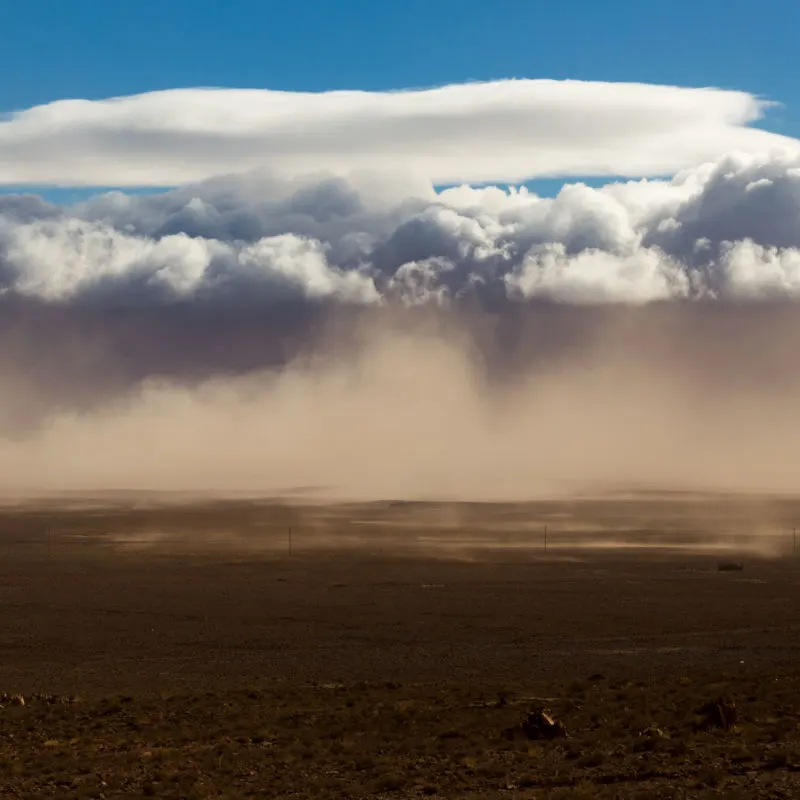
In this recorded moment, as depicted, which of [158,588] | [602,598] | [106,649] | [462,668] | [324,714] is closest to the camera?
[324,714]

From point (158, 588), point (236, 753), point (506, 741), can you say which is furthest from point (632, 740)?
point (158, 588)

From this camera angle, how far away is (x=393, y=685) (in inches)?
2404

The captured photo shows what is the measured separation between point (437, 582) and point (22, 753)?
10871 centimetres

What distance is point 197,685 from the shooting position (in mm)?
68188

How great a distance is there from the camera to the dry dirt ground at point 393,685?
40219 mm

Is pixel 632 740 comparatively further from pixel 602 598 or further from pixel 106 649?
pixel 602 598

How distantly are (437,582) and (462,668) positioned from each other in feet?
257

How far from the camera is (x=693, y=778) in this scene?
36.9 m

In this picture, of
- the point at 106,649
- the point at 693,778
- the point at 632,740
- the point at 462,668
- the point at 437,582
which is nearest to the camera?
the point at 693,778

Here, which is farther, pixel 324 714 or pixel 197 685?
pixel 197 685

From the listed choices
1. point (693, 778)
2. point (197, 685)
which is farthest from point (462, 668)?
point (693, 778)

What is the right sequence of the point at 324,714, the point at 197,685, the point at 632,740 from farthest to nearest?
1. the point at 197,685
2. the point at 324,714
3. the point at 632,740

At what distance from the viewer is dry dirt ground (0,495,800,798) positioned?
40219mm

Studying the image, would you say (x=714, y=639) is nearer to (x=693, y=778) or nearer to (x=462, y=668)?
(x=462, y=668)
